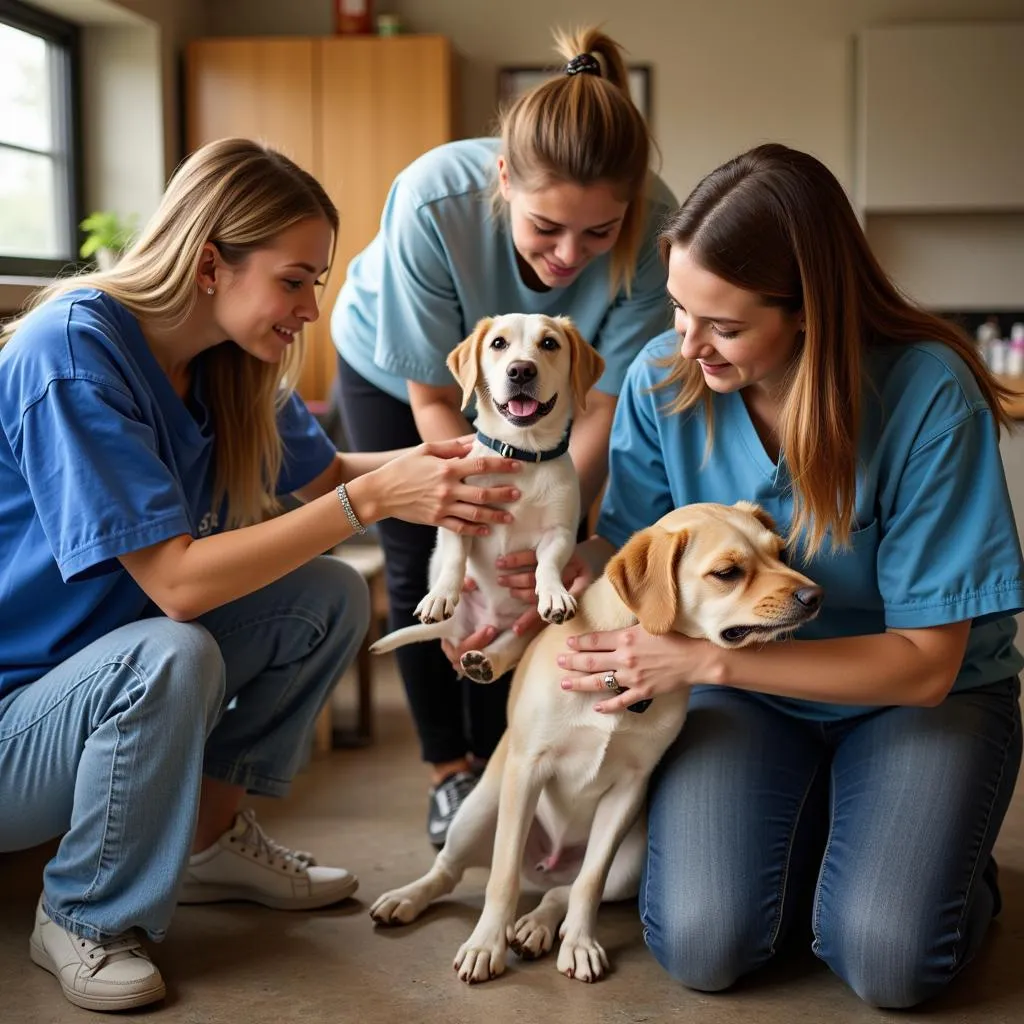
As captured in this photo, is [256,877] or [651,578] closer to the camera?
[651,578]

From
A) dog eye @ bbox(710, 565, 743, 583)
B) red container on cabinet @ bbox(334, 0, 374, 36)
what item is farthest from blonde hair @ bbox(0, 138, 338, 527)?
red container on cabinet @ bbox(334, 0, 374, 36)

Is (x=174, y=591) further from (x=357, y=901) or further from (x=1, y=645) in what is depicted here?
(x=357, y=901)

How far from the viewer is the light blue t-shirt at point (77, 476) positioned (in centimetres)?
164

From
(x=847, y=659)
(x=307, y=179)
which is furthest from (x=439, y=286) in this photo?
(x=847, y=659)

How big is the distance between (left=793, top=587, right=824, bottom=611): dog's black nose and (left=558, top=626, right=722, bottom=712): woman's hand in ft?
0.55

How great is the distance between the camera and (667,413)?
192cm

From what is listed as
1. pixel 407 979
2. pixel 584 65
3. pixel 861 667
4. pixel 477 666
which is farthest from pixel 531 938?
pixel 584 65

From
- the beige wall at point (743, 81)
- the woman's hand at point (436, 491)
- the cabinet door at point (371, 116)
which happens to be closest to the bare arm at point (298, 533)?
the woman's hand at point (436, 491)

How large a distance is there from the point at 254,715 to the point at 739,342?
1.04 meters

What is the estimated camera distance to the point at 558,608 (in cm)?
180

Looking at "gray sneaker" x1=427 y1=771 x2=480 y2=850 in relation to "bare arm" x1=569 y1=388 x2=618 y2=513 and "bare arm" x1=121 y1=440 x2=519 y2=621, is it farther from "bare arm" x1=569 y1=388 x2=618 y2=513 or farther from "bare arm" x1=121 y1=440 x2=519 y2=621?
"bare arm" x1=121 y1=440 x2=519 y2=621

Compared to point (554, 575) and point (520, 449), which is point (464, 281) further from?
point (554, 575)

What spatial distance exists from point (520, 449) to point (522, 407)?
84mm

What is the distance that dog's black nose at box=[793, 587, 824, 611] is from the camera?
1.60 m
